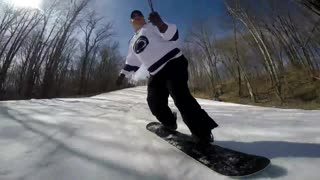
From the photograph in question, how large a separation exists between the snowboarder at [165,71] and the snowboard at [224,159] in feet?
0.51

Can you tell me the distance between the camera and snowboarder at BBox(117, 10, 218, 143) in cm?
269

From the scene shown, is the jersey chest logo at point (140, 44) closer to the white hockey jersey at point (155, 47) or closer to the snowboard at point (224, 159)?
the white hockey jersey at point (155, 47)

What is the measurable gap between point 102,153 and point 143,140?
57 cm

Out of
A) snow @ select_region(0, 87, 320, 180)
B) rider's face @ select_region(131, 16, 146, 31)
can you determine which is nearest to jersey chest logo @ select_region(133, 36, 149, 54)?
rider's face @ select_region(131, 16, 146, 31)

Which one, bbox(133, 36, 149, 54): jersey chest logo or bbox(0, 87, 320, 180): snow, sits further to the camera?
bbox(133, 36, 149, 54): jersey chest logo

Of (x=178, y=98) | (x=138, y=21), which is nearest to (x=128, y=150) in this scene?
(x=178, y=98)

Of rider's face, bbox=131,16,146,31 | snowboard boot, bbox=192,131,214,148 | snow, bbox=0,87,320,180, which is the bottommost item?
snow, bbox=0,87,320,180

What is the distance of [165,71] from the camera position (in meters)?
2.94

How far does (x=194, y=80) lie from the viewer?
44.4 metres

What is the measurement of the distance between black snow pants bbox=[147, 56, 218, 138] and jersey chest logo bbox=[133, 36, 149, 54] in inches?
12.2

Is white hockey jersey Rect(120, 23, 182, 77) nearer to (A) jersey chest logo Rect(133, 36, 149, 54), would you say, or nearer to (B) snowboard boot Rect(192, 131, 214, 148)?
(A) jersey chest logo Rect(133, 36, 149, 54)

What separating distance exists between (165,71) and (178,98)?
0.33 m

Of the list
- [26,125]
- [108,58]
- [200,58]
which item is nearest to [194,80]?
[200,58]

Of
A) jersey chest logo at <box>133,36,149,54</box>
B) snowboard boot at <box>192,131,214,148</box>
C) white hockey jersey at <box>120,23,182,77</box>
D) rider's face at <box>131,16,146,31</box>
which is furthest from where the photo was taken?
rider's face at <box>131,16,146,31</box>
